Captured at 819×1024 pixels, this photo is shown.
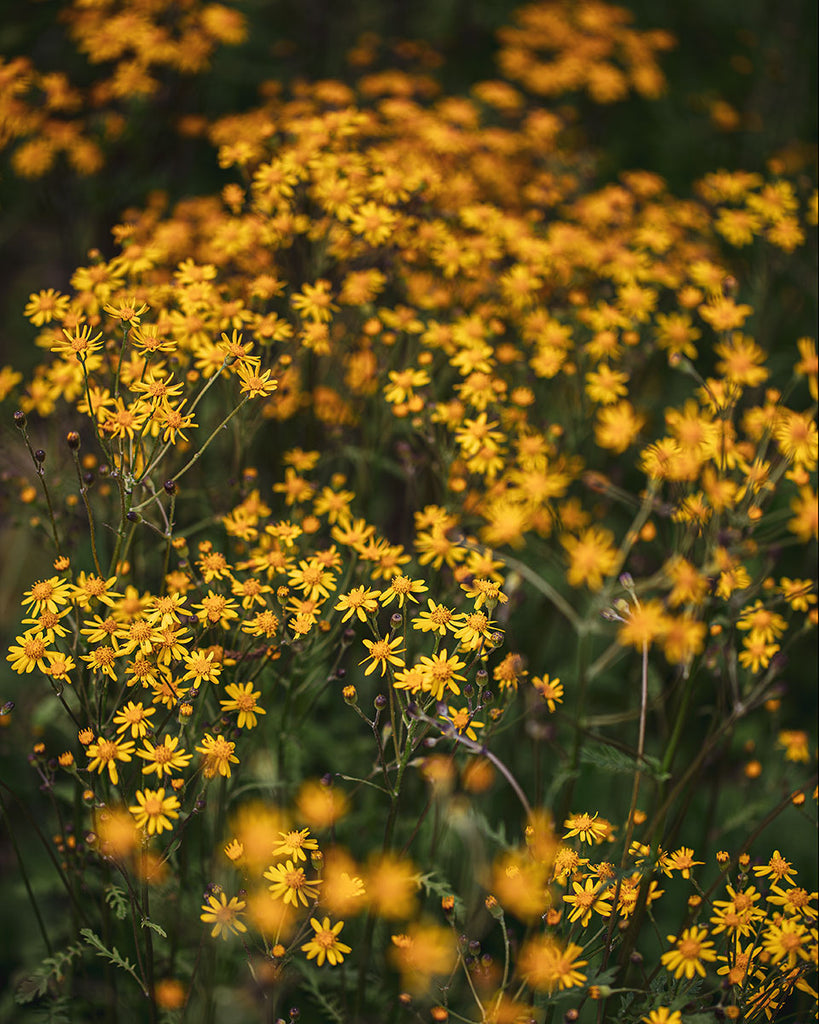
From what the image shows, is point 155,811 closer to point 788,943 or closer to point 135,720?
point 135,720

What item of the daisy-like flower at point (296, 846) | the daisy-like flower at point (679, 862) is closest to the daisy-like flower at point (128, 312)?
the daisy-like flower at point (296, 846)

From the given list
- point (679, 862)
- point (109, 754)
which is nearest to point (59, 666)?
point (109, 754)

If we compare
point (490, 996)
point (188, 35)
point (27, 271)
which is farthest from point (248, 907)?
point (27, 271)

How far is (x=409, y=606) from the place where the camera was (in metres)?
2.58

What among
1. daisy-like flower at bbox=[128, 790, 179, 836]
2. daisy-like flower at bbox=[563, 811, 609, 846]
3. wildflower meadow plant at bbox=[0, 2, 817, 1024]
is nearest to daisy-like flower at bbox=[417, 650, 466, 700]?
wildflower meadow plant at bbox=[0, 2, 817, 1024]

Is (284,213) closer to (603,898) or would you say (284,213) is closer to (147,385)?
(147,385)

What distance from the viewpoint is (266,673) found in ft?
7.25

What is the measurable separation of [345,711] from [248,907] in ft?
4.15

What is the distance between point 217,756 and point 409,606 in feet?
2.84

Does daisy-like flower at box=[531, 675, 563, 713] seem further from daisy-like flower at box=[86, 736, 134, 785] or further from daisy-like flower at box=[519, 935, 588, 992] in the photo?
daisy-like flower at box=[86, 736, 134, 785]

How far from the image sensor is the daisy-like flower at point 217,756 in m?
1.85

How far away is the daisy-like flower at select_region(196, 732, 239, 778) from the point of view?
1.85m

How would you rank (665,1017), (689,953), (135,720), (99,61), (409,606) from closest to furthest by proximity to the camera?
1. (665,1017)
2. (689,953)
3. (135,720)
4. (409,606)
5. (99,61)

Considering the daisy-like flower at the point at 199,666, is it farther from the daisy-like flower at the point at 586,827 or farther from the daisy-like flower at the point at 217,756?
the daisy-like flower at the point at 586,827
